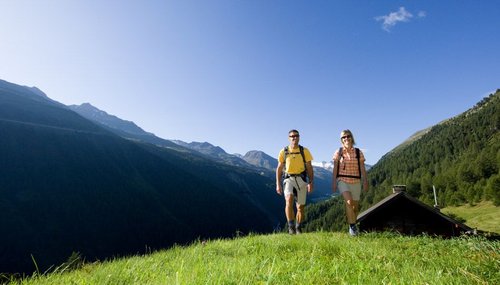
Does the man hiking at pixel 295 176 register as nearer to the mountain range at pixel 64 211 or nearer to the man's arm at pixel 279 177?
the man's arm at pixel 279 177

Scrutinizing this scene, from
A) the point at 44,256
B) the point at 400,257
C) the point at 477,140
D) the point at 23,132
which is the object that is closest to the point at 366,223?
the point at 400,257

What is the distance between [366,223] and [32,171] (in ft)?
634

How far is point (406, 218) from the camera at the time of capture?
2883cm

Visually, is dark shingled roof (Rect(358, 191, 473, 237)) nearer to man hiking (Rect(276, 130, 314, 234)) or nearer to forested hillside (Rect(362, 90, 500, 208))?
man hiking (Rect(276, 130, 314, 234))

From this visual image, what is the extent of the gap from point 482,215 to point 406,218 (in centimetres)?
7485

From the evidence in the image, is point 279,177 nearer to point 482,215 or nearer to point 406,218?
point 406,218

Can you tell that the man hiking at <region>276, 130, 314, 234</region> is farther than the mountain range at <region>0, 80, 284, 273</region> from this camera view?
No

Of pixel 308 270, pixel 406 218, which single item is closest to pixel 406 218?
pixel 406 218

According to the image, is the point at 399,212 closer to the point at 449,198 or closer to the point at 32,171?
the point at 449,198

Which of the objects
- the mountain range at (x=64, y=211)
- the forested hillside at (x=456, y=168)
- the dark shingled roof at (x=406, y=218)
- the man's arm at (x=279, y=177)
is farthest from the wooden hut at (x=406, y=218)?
the mountain range at (x=64, y=211)

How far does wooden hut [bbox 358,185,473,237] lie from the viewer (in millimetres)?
27812

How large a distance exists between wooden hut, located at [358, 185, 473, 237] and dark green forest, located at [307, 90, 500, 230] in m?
79.6

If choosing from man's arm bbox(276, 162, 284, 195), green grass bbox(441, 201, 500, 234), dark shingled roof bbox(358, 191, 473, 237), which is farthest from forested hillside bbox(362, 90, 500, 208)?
man's arm bbox(276, 162, 284, 195)

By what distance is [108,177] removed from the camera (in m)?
197
